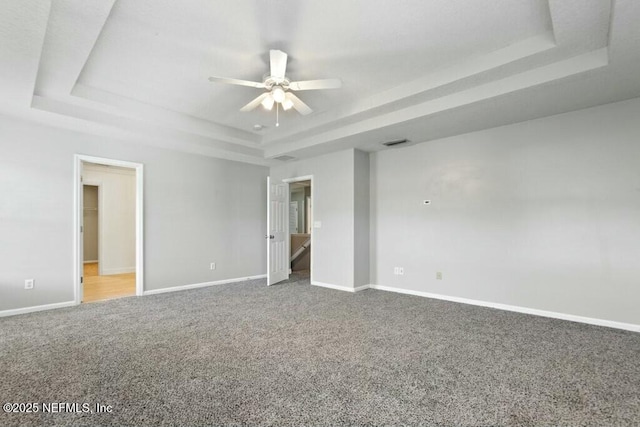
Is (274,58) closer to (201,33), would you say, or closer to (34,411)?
(201,33)

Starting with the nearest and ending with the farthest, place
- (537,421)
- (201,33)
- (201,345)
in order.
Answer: (537,421), (201,33), (201,345)

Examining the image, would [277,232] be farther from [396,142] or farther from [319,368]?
[319,368]

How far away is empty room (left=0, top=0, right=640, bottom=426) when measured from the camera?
202cm

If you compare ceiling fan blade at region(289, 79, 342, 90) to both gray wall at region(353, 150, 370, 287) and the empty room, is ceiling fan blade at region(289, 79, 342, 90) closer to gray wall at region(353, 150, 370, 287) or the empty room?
the empty room

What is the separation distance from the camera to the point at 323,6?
2.16 meters

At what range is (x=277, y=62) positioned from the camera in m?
2.59

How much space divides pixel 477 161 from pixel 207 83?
372 centimetres

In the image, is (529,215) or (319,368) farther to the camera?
(529,215)

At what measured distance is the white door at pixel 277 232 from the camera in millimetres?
5535

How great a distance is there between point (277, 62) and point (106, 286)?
17.4ft

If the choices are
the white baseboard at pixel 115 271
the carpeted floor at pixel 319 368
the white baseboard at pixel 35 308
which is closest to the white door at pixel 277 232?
the carpeted floor at pixel 319 368

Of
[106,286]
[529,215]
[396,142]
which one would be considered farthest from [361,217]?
[106,286]

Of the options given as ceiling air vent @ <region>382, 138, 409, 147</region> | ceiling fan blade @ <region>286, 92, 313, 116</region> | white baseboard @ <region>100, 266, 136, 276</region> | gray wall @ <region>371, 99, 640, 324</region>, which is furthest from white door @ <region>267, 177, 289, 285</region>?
white baseboard @ <region>100, 266, 136, 276</region>

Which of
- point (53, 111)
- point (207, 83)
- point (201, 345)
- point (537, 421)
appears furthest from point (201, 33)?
point (537, 421)
